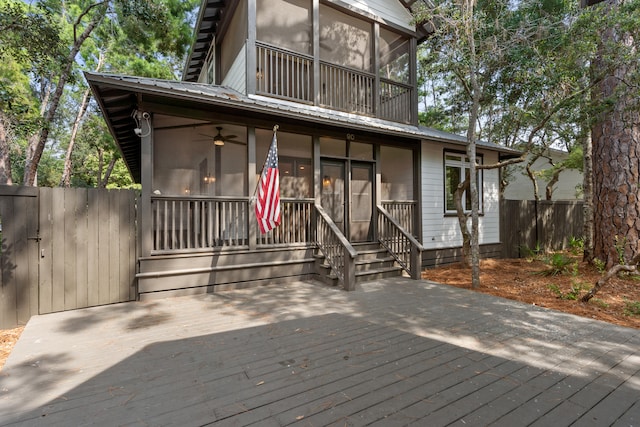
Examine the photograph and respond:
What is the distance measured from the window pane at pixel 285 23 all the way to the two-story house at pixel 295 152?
26 mm

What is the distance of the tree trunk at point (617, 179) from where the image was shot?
628 cm

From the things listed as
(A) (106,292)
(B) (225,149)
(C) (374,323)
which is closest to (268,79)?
(B) (225,149)

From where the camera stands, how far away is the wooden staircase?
594 cm

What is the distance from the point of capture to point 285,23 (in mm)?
7121

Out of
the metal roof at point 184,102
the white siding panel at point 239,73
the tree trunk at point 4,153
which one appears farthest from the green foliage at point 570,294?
the tree trunk at point 4,153

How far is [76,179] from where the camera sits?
76.6 ft

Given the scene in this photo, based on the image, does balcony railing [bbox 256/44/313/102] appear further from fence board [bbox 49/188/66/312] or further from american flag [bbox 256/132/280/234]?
fence board [bbox 49/188/66/312]

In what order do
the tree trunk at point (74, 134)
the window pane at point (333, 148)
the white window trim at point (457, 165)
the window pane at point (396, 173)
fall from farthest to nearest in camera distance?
the tree trunk at point (74, 134) → the white window trim at point (457, 165) → the window pane at point (396, 173) → the window pane at point (333, 148)

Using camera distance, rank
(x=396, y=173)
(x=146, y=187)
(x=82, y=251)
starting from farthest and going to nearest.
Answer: (x=396, y=173)
(x=146, y=187)
(x=82, y=251)

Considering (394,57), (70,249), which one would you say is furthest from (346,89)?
(70,249)

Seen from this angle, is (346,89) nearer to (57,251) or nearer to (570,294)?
(570,294)

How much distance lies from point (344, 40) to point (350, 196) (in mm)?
4278

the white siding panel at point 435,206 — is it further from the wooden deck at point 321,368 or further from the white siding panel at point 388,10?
the wooden deck at point 321,368

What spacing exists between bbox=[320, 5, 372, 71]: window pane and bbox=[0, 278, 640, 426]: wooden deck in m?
6.58
